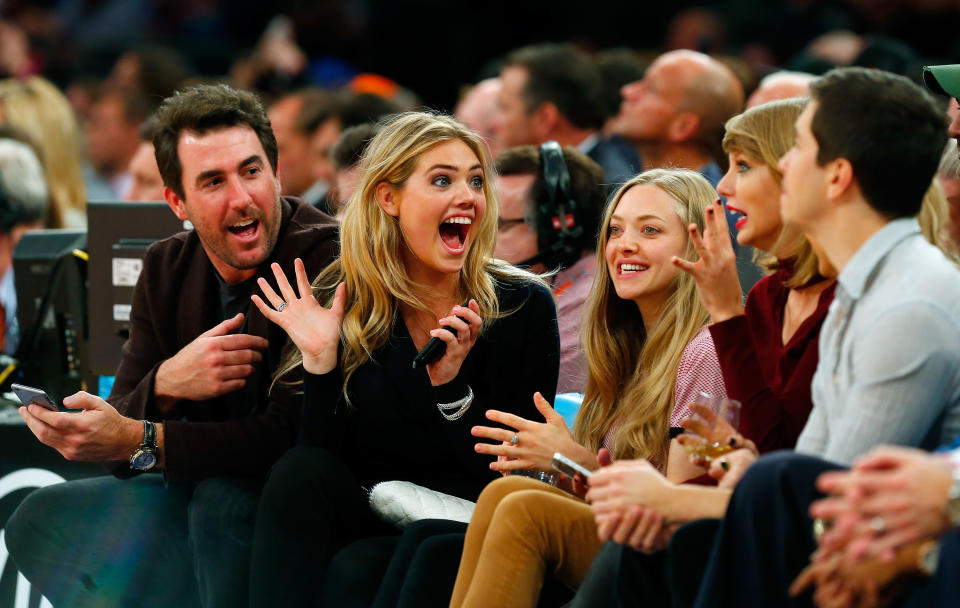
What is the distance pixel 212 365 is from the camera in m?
3.64

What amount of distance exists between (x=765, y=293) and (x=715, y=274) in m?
0.30

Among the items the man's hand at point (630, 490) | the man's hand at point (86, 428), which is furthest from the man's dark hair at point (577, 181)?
the man's hand at point (630, 490)

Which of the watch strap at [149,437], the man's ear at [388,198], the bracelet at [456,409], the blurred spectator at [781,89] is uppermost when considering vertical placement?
the blurred spectator at [781,89]

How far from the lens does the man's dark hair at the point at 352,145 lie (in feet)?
17.1

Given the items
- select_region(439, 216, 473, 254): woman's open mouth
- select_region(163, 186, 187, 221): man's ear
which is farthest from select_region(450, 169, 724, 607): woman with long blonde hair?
select_region(163, 186, 187, 221): man's ear

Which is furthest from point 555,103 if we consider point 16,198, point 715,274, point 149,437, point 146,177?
point 715,274

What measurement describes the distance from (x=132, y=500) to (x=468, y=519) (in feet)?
3.73

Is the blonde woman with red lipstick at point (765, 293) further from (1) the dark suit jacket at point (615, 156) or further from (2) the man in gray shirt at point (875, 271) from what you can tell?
(1) the dark suit jacket at point (615, 156)

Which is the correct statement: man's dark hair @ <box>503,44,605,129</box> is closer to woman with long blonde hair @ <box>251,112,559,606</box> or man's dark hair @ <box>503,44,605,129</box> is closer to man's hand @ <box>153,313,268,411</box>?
woman with long blonde hair @ <box>251,112,559,606</box>

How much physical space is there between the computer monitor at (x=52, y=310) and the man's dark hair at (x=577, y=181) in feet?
4.95

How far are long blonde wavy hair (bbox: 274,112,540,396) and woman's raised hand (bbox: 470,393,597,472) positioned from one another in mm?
453

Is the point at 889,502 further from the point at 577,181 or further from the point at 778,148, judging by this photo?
the point at 577,181

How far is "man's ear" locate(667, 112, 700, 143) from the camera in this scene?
19.4ft

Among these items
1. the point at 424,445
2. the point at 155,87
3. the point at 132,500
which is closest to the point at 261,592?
the point at 424,445
